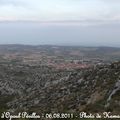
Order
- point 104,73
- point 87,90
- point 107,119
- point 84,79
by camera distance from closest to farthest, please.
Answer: point 107,119 → point 87,90 → point 104,73 → point 84,79

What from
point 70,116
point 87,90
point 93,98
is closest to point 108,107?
point 70,116

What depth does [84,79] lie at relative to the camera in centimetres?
6150

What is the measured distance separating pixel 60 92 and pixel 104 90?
1678 centimetres

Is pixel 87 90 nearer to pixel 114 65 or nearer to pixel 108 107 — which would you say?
pixel 114 65

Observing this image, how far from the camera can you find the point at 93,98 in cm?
4172

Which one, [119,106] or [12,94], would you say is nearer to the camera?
[119,106]

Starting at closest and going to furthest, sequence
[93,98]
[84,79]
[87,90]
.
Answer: [93,98] < [87,90] < [84,79]

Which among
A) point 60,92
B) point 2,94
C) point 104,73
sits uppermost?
point 104,73

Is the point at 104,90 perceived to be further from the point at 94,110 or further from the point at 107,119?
the point at 107,119

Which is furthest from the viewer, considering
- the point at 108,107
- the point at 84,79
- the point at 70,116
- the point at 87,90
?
the point at 84,79

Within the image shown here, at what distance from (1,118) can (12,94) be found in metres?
60.6

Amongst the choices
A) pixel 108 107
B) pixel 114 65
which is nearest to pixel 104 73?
pixel 114 65

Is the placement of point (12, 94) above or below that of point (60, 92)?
below

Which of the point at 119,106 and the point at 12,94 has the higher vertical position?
the point at 119,106
